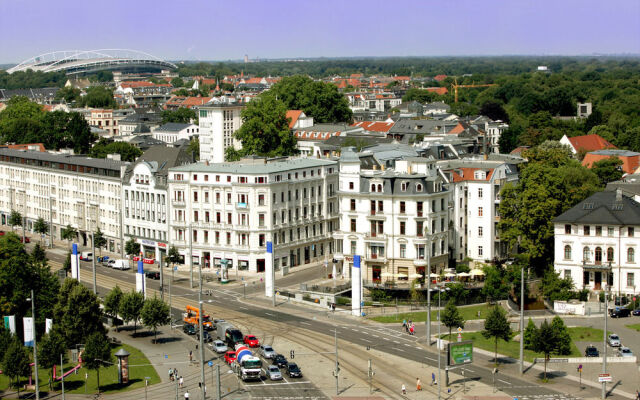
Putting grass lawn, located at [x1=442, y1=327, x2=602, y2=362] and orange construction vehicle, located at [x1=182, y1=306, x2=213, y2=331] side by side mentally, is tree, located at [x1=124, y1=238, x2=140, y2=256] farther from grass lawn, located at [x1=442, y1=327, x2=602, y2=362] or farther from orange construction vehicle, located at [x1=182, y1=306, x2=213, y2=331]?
grass lawn, located at [x1=442, y1=327, x2=602, y2=362]

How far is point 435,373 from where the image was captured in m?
79.0

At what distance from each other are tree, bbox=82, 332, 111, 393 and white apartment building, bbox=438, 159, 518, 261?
1934 inches

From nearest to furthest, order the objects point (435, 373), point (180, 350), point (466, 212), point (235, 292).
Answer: point (435, 373) → point (180, 350) → point (235, 292) → point (466, 212)

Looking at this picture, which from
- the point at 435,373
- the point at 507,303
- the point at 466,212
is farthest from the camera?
the point at 466,212

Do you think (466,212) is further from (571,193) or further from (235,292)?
(235,292)

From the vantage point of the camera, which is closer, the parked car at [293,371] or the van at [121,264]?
the parked car at [293,371]

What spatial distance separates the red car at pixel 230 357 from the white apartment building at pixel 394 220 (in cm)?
2825

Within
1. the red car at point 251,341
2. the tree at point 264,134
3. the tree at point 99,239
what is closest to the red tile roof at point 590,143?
the tree at point 264,134

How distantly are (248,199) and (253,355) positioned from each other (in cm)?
3848

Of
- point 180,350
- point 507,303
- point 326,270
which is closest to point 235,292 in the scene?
point 326,270

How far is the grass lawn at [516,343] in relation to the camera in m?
84.1

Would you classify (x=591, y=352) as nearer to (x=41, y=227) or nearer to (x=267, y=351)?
(x=267, y=351)

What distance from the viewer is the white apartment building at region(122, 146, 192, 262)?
126938mm

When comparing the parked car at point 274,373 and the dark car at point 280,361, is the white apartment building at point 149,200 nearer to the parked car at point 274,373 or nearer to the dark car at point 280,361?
the dark car at point 280,361
